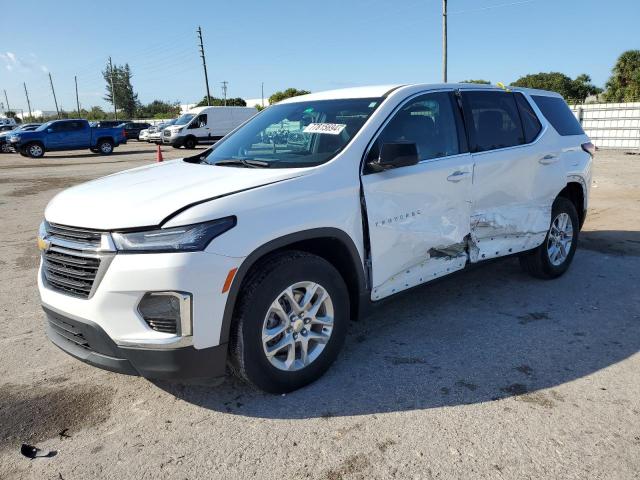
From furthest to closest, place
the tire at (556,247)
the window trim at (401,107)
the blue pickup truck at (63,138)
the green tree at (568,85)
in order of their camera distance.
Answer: the green tree at (568,85)
the blue pickup truck at (63,138)
the tire at (556,247)
the window trim at (401,107)

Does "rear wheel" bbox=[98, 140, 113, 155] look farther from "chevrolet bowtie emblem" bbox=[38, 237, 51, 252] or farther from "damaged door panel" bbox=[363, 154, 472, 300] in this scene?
"damaged door panel" bbox=[363, 154, 472, 300]

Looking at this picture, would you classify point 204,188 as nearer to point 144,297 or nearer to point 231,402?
point 144,297

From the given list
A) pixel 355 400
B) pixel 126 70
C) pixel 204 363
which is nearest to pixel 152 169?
pixel 204 363

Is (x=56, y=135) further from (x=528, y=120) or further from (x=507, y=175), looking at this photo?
(x=507, y=175)

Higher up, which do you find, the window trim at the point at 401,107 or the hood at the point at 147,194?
the window trim at the point at 401,107

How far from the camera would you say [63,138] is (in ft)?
78.5

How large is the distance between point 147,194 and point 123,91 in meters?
92.3

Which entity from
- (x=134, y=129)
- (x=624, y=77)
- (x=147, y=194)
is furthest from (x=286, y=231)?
(x=624, y=77)

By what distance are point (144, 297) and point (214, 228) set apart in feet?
1.59

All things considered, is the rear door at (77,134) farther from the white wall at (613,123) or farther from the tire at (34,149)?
the white wall at (613,123)

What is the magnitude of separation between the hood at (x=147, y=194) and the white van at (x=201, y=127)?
2464 centimetres

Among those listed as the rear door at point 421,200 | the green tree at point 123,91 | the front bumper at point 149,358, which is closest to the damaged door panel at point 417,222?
the rear door at point 421,200

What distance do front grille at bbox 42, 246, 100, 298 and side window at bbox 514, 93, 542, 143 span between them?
3768 mm

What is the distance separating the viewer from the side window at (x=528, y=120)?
4.71 m
